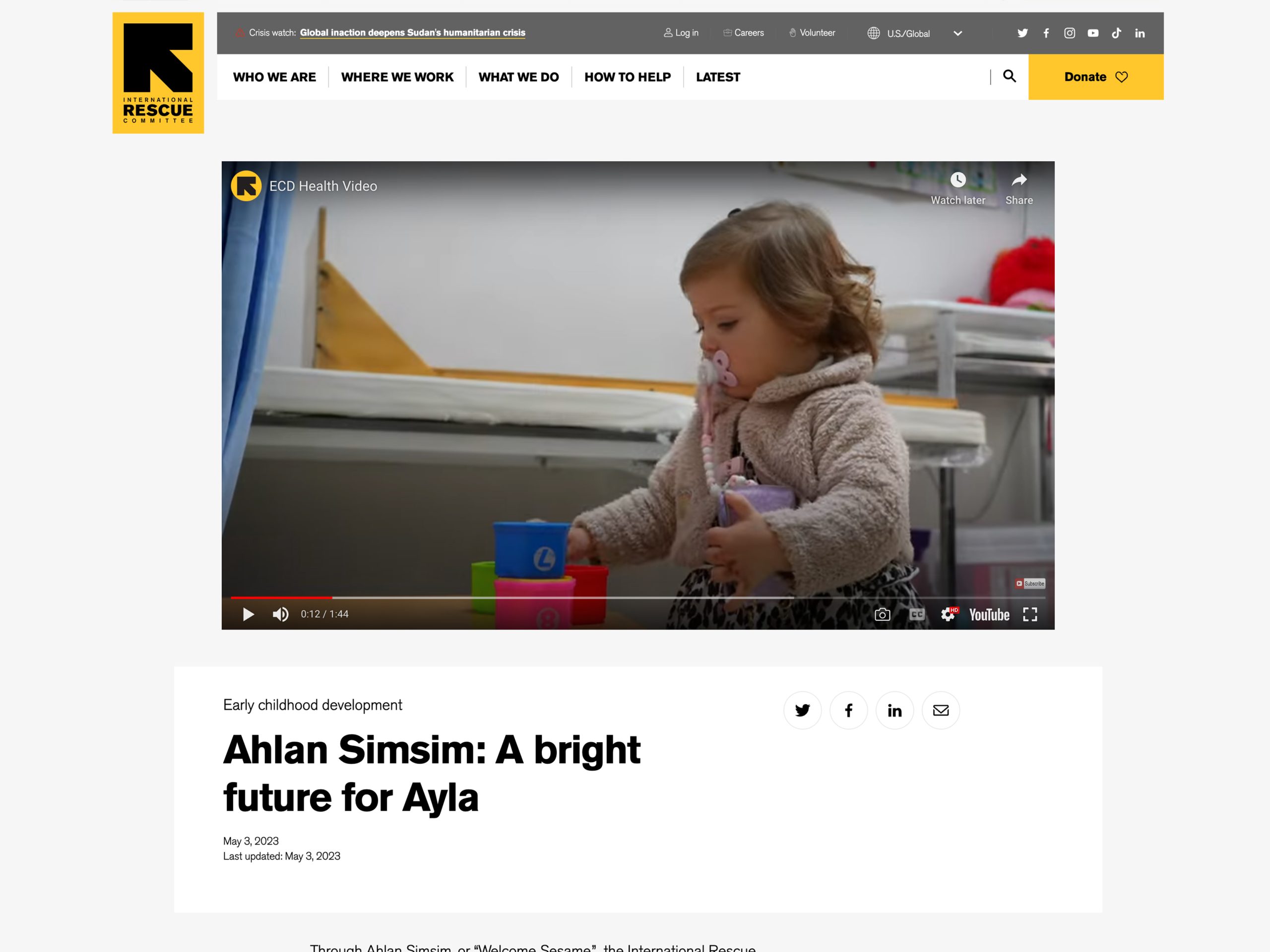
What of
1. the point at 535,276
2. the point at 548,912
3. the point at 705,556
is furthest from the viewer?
the point at 535,276

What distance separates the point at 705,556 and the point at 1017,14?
0.54m

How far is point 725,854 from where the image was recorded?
79cm

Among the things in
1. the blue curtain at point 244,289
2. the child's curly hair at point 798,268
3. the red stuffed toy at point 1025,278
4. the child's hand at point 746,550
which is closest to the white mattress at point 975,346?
the red stuffed toy at point 1025,278

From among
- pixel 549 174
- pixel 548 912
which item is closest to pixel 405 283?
pixel 549 174

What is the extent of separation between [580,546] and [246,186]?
1.45 feet

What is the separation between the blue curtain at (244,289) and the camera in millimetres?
861

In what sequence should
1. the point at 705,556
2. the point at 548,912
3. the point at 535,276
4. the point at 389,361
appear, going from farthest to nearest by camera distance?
1. the point at 389,361
2. the point at 535,276
3. the point at 705,556
4. the point at 548,912

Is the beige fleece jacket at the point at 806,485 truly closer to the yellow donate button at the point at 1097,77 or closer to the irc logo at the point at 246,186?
the yellow donate button at the point at 1097,77

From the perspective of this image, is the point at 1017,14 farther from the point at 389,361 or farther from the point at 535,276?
the point at 389,361

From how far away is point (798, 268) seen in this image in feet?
2.92

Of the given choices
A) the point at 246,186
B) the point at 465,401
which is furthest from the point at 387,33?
the point at 465,401

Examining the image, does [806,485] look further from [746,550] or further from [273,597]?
[273,597]

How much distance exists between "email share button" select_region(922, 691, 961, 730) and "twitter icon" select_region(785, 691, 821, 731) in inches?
3.5

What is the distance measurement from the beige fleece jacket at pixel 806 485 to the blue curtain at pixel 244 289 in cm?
33
